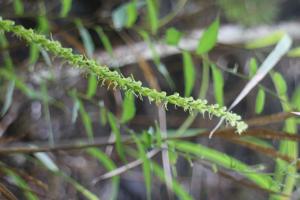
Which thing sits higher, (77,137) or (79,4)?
(79,4)

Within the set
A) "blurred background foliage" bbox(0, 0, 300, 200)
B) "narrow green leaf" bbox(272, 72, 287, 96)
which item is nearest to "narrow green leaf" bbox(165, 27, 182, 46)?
"blurred background foliage" bbox(0, 0, 300, 200)

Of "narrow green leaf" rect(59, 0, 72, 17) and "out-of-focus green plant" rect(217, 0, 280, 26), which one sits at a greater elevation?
"out-of-focus green plant" rect(217, 0, 280, 26)

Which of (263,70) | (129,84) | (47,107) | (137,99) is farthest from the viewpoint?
(137,99)

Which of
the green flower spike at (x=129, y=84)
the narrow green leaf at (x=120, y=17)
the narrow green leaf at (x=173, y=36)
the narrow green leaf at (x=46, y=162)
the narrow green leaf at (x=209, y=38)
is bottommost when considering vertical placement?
the narrow green leaf at (x=46, y=162)

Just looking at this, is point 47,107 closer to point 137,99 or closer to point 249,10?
point 137,99

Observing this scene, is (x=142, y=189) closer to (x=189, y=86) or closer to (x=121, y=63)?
(x=121, y=63)

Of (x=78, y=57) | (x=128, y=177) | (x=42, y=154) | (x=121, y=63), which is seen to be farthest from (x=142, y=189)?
(x=78, y=57)

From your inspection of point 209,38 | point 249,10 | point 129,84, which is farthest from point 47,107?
point 249,10

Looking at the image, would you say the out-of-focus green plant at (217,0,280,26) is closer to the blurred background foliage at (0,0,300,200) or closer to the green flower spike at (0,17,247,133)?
the blurred background foliage at (0,0,300,200)

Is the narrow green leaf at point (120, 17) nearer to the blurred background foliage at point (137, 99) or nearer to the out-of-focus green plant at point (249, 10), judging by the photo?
the blurred background foliage at point (137, 99)

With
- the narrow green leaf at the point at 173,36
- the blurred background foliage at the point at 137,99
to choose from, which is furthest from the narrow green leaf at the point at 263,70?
the narrow green leaf at the point at 173,36

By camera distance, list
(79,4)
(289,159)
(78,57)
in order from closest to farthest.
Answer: (78,57) < (289,159) < (79,4)
